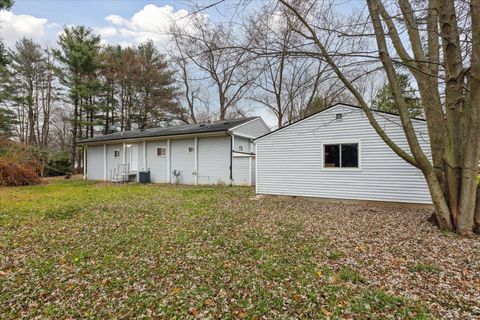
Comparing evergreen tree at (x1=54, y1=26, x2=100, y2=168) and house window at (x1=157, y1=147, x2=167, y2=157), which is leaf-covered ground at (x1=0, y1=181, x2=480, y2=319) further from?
evergreen tree at (x1=54, y1=26, x2=100, y2=168)

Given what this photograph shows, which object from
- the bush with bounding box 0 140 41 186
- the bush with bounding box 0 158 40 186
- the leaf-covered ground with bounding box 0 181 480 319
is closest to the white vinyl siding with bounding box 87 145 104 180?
the bush with bounding box 0 140 41 186

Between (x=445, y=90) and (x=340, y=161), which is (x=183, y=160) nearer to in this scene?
(x=340, y=161)

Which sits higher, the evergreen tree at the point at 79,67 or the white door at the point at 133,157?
the evergreen tree at the point at 79,67

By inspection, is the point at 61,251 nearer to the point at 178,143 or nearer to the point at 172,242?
the point at 172,242

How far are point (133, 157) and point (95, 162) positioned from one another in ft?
13.4

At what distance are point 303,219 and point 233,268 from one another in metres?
3.06

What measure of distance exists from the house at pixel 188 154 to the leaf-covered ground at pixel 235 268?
687cm

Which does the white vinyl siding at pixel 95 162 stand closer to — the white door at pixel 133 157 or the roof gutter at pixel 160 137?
the roof gutter at pixel 160 137

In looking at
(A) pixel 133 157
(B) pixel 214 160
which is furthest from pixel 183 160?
(A) pixel 133 157

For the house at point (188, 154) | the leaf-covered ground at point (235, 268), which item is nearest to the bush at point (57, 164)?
the house at point (188, 154)

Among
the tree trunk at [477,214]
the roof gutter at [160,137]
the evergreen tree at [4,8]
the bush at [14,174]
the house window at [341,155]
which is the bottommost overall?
the tree trunk at [477,214]

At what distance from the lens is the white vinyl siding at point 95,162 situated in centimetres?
1758

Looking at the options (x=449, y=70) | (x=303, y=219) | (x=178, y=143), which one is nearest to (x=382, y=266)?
(x=303, y=219)

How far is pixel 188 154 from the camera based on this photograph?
13.9m
